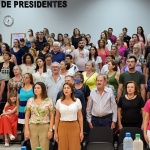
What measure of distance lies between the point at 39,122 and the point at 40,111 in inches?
6.8

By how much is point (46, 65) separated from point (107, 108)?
7.96 feet

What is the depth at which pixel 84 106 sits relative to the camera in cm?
737

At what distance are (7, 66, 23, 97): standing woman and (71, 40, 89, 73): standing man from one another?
6.28ft

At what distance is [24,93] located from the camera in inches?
318

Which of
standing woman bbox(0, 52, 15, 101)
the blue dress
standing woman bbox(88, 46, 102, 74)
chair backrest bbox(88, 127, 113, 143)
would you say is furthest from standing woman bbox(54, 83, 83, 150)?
standing woman bbox(88, 46, 102, 74)

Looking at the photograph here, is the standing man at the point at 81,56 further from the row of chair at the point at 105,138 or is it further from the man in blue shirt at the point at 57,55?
the row of chair at the point at 105,138

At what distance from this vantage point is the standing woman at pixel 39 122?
22.6 ft

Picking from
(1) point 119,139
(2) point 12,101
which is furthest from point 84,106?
(2) point 12,101

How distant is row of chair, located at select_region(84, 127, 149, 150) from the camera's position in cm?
677

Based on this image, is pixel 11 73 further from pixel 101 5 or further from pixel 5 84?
pixel 101 5

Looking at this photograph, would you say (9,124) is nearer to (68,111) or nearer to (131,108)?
(68,111)

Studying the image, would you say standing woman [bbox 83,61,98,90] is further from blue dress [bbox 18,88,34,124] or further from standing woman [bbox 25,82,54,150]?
standing woman [bbox 25,82,54,150]

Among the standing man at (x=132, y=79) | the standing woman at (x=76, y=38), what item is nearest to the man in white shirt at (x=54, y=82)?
the standing man at (x=132, y=79)

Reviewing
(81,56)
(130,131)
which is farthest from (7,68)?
(130,131)
